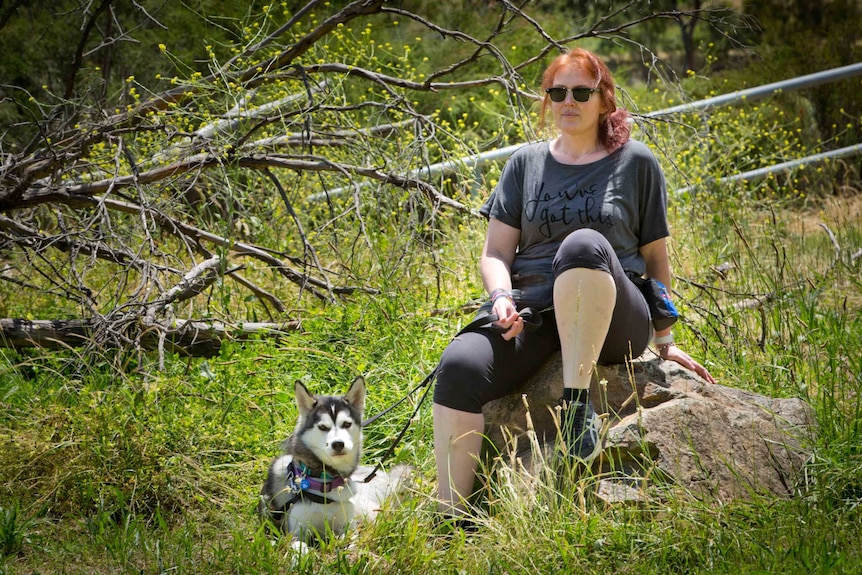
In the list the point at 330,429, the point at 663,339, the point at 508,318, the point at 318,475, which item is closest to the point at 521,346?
the point at 508,318

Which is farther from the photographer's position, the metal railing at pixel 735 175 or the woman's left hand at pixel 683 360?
the metal railing at pixel 735 175

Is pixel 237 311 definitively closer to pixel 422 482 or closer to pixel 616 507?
pixel 422 482

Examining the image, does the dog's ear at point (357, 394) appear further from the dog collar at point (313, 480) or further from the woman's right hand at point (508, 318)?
the woman's right hand at point (508, 318)

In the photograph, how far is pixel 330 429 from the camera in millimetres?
3326

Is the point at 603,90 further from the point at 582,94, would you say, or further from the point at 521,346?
the point at 521,346

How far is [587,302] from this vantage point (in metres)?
3.20

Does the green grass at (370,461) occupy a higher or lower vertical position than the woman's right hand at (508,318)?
lower

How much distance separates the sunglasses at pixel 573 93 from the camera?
3584mm

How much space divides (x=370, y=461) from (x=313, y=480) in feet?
2.38

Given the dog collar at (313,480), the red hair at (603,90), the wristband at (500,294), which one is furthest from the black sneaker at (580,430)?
the red hair at (603,90)

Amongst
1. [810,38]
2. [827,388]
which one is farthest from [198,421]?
[810,38]

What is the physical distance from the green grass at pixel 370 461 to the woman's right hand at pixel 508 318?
1.78ft

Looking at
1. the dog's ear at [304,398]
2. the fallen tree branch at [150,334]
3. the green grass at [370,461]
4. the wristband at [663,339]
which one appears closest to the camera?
the green grass at [370,461]

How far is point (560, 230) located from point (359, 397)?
105cm
